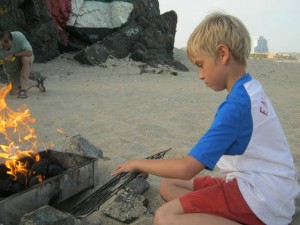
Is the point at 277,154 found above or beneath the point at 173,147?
above

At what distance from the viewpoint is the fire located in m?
2.73

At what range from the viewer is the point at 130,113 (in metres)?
5.59

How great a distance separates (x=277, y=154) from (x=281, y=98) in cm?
598

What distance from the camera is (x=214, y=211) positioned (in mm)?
2010

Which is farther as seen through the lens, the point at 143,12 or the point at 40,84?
the point at 143,12

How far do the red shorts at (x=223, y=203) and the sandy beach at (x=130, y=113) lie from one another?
27.6 inches

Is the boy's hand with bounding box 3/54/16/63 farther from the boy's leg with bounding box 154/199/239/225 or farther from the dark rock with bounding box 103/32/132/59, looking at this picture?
the boy's leg with bounding box 154/199/239/225

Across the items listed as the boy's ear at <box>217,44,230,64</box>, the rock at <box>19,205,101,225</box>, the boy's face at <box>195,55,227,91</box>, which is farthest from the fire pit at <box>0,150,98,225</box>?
the boy's ear at <box>217,44,230,64</box>

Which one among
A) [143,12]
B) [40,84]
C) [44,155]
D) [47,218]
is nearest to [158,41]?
[143,12]

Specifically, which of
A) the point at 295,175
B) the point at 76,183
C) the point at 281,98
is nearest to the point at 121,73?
the point at 281,98

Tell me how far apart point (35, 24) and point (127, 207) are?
395 inches

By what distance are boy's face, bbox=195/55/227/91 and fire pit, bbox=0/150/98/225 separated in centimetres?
117

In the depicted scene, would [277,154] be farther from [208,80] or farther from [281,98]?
[281,98]

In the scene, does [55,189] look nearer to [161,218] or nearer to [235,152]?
[161,218]
